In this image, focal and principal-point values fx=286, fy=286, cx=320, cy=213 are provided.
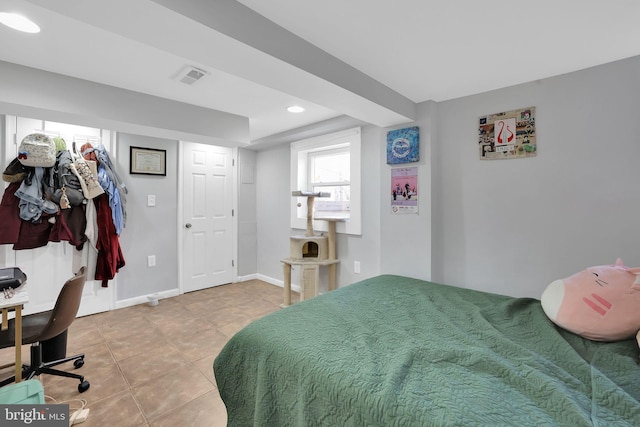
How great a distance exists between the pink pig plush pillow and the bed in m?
0.05

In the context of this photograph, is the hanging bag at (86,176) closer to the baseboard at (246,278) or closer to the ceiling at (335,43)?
the ceiling at (335,43)

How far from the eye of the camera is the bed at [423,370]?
84 centimetres

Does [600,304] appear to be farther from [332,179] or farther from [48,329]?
[48,329]

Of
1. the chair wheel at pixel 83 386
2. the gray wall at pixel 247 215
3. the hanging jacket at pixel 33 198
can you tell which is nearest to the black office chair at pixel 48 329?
the chair wheel at pixel 83 386

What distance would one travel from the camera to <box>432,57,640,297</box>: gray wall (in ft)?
5.70

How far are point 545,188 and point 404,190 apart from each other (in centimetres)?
99

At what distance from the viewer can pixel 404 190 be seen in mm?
2549

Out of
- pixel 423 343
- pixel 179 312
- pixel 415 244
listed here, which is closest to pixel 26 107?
pixel 179 312

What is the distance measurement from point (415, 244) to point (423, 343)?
1.35 meters

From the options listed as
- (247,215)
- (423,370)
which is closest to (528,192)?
(423,370)

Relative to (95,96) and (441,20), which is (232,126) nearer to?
(95,96)

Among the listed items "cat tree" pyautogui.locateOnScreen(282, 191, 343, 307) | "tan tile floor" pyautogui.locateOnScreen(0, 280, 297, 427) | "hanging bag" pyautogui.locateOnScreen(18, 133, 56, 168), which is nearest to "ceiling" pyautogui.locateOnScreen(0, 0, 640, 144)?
"hanging bag" pyautogui.locateOnScreen(18, 133, 56, 168)

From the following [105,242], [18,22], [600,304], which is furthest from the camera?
[105,242]

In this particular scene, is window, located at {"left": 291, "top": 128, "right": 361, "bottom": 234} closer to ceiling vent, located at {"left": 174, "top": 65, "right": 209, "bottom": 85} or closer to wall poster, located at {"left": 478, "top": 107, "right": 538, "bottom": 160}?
wall poster, located at {"left": 478, "top": 107, "right": 538, "bottom": 160}
